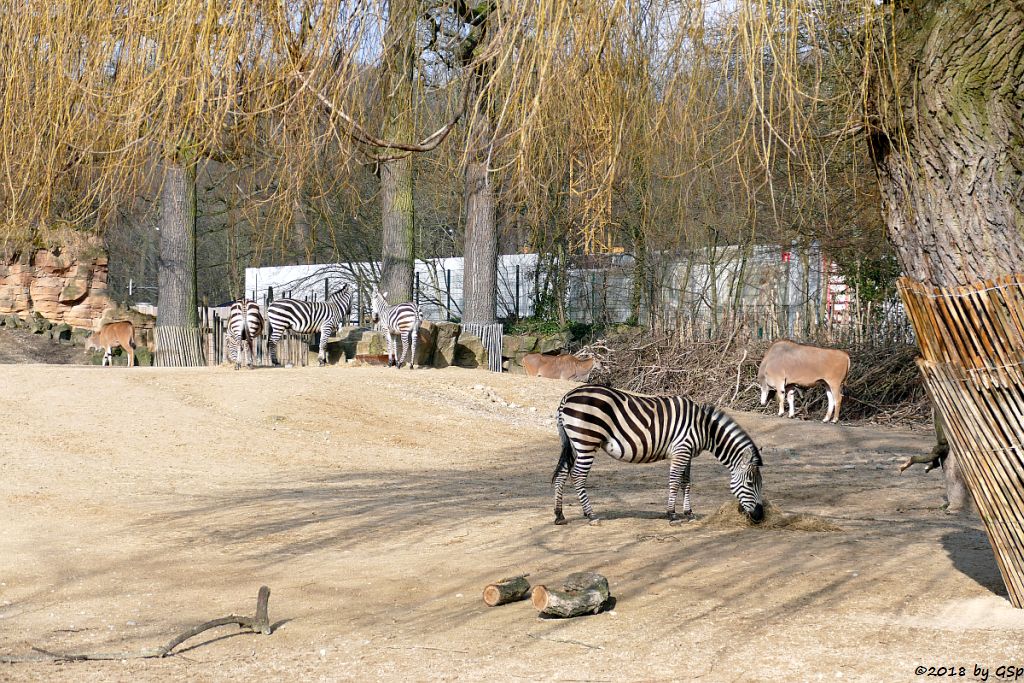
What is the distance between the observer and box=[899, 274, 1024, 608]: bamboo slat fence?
177 inches

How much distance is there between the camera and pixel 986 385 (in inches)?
183

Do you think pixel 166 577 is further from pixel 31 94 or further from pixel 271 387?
pixel 271 387

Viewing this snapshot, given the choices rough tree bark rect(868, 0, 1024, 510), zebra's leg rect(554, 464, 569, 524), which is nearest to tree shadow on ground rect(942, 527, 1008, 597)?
rough tree bark rect(868, 0, 1024, 510)

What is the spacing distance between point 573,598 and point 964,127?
2.73m

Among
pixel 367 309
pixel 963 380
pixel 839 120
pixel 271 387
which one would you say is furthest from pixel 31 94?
pixel 367 309

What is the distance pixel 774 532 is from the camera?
6.95 meters

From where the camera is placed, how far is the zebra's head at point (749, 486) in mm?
7137

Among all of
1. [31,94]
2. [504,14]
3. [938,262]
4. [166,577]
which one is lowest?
[166,577]

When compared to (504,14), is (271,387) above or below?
below

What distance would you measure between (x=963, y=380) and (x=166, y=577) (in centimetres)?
430

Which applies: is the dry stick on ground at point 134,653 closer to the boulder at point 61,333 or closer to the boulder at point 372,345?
the boulder at point 372,345

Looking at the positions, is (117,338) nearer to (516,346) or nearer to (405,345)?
(405,345)

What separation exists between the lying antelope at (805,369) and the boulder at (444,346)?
18.0 ft

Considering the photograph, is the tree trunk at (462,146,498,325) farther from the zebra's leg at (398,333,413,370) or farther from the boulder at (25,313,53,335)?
the boulder at (25,313,53,335)
